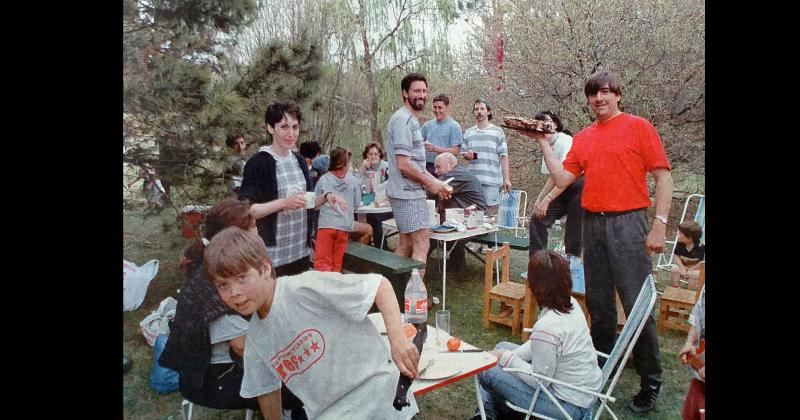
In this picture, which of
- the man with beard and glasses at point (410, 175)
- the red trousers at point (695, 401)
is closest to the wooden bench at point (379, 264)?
the man with beard and glasses at point (410, 175)

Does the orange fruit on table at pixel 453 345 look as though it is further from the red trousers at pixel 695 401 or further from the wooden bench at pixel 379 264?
the red trousers at pixel 695 401

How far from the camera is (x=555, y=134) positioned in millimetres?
2842

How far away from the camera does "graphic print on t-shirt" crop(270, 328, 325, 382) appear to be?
2.24 meters

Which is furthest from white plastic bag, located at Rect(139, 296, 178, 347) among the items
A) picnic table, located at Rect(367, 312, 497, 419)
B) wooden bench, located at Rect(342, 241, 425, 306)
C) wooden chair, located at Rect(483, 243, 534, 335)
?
wooden chair, located at Rect(483, 243, 534, 335)

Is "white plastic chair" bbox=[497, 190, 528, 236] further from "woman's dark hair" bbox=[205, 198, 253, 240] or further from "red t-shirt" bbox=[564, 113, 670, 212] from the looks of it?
"woman's dark hair" bbox=[205, 198, 253, 240]

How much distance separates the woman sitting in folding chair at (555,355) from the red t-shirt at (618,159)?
1.47 ft

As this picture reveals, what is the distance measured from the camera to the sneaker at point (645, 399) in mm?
2850

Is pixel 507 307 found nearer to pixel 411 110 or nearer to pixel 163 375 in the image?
pixel 411 110

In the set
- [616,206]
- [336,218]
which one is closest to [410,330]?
[336,218]

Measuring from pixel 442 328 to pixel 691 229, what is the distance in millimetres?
1499

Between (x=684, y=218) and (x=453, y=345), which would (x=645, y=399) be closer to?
(x=684, y=218)

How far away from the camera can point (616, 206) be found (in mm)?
2736
